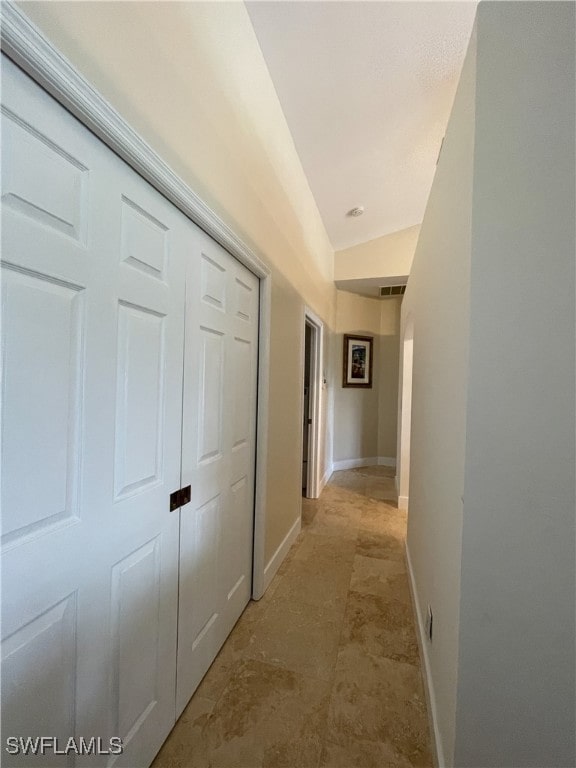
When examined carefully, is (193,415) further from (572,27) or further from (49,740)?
(572,27)

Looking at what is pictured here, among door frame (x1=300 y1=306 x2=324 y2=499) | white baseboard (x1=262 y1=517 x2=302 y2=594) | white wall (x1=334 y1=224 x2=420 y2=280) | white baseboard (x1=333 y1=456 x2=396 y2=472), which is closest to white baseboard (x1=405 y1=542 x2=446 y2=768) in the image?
white baseboard (x1=262 y1=517 x2=302 y2=594)

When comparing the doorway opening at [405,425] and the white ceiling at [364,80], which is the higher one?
the white ceiling at [364,80]

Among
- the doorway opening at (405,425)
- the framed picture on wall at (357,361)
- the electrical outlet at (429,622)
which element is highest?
the framed picture on wall at (357,361)

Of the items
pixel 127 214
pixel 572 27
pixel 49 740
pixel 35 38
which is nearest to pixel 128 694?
pixel 49 740

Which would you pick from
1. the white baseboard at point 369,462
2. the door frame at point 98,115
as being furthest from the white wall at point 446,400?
the white baseboard at point 369,462

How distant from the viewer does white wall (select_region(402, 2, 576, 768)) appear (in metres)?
0.87

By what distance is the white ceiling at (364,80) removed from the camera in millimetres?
1512

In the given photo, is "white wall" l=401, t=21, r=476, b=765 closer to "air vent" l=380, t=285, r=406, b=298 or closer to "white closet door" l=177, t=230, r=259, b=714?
"white closet door" l=177, t=230, r=259, b=714

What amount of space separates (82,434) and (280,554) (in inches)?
→ 76.2

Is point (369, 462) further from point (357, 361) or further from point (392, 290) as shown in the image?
point (392, 290)

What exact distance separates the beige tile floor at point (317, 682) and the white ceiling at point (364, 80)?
3.10 meters

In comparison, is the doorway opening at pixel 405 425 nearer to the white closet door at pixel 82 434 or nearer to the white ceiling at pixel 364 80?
the white ceiling at pixel 364 80

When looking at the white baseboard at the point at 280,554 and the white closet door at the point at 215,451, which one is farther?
the white baseboard at the point at 280,554

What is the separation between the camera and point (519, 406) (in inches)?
35.0
